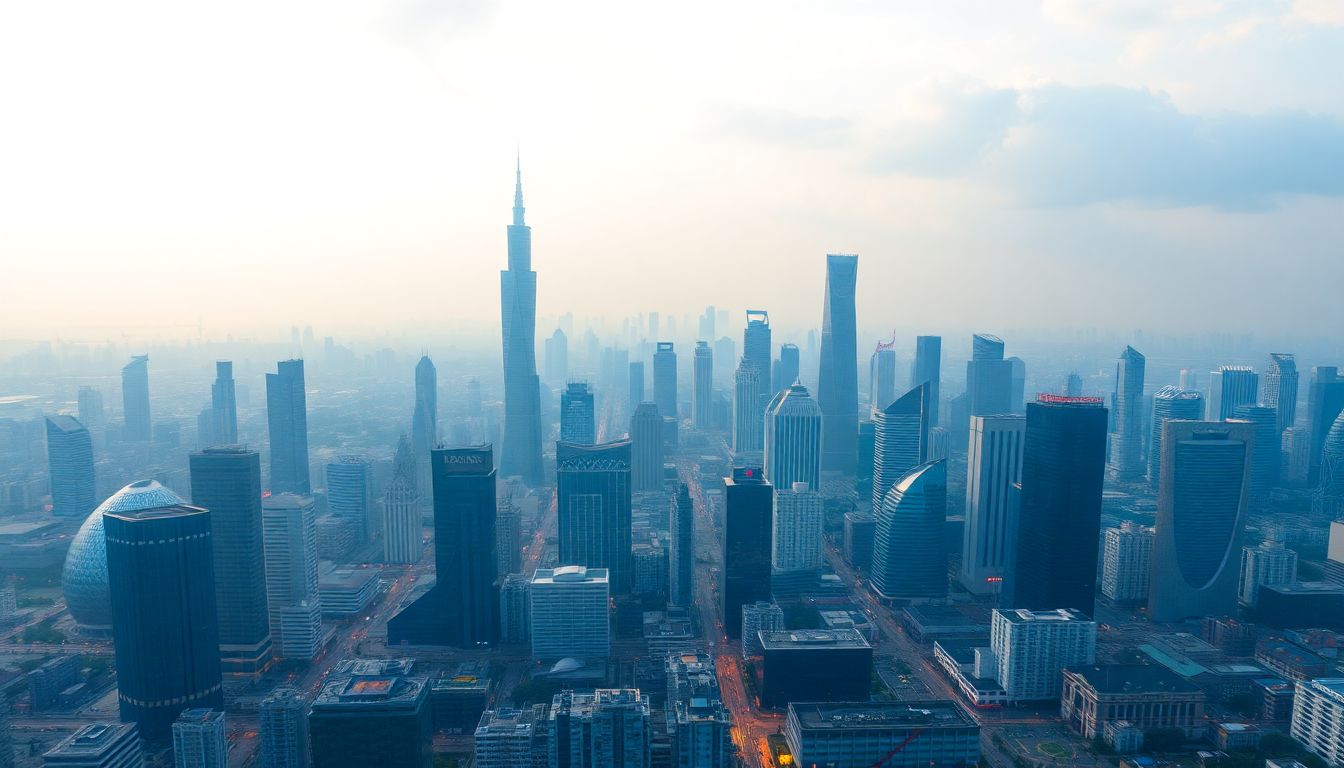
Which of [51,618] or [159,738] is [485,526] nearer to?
[159,738]

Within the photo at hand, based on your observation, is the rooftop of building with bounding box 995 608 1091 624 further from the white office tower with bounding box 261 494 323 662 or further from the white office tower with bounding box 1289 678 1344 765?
the white office tower with bounding box 261 494 323 662

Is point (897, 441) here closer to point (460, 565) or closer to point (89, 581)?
point (460, 565)

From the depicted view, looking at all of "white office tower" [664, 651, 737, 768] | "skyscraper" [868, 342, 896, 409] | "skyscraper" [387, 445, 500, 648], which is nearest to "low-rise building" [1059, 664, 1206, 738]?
"white office tower" [664, 651, 737, 768]

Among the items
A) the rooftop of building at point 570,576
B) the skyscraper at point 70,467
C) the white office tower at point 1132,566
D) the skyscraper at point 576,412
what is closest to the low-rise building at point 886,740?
the rooftop of building at point 570,576

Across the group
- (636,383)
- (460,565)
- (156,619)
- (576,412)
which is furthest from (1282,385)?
(156,619)

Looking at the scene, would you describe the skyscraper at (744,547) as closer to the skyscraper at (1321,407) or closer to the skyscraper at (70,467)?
the skyscraper at (70,467)

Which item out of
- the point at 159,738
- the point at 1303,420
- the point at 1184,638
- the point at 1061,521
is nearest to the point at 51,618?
the point at 159,738
